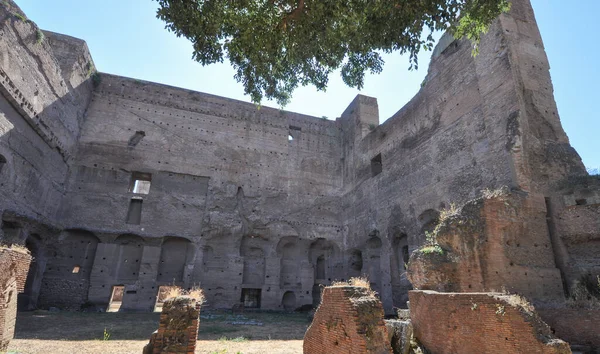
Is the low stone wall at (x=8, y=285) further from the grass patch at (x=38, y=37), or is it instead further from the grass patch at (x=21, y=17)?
the grass patch at (x=38, y=37)

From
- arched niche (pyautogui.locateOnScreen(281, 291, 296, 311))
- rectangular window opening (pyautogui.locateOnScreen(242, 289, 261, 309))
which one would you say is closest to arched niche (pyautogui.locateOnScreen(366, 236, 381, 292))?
arched niche (pyautogui.locateOnScreen(281, 291, 296, 311))

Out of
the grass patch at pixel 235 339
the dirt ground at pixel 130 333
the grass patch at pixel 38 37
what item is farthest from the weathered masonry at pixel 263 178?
the grass patch at pixel 235 339

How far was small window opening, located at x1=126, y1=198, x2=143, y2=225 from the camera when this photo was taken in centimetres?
1703

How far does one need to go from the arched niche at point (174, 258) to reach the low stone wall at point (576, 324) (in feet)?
48.9

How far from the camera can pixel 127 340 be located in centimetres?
894

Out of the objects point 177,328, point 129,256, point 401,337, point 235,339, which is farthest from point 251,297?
point 177,328

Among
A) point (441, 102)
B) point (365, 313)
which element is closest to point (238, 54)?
point (365, 313)

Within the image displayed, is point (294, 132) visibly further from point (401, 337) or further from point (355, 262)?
point (401, 337)

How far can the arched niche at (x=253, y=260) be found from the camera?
59.0 feet

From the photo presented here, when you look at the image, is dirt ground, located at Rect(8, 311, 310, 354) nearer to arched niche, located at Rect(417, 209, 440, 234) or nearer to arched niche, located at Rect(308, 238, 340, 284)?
arched niche, located at Rect(308, 238, 340, 284)

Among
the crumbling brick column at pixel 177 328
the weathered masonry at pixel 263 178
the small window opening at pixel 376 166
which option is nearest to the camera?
the crumbling brick column at pixel 177 328

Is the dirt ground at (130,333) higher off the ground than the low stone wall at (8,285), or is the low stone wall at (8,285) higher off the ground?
the low stone wall at (8,285)

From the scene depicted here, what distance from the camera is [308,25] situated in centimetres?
695

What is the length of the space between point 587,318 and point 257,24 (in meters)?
9.10
